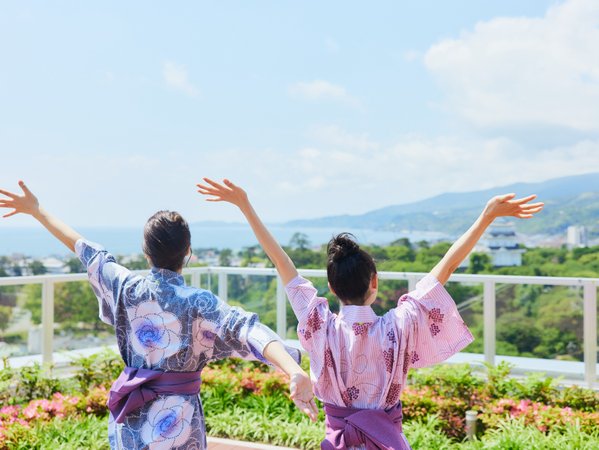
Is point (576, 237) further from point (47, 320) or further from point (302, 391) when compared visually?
point (302, 391)

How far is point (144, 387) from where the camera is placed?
218cm

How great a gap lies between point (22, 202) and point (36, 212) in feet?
0.23

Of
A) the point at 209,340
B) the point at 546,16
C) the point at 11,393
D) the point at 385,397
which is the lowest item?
the point at 11,393

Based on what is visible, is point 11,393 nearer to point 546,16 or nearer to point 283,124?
point 546,16

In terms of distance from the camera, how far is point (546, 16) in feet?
102

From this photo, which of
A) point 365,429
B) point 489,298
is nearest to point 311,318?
point 365,429

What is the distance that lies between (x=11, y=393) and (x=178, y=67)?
30873 mm

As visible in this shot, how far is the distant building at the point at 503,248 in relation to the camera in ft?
48.3

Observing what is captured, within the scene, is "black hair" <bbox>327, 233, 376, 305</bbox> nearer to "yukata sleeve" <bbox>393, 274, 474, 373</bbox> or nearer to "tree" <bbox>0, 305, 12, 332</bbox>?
"yukata sleeve" <bbox>393, 274, 474, 373</bbox>

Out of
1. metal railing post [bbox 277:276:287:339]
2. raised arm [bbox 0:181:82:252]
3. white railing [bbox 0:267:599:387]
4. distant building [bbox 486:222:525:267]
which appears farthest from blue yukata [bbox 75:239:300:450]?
distant building [bbox 486:222:525:267]

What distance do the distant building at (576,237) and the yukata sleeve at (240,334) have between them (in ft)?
55.6

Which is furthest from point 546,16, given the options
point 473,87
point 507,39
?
point 473,87

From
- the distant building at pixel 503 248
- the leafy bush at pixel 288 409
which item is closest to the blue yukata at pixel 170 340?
the leafy bush at pixel 288 409

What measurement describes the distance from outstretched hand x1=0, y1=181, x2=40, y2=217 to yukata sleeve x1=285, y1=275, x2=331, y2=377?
3.39ft
